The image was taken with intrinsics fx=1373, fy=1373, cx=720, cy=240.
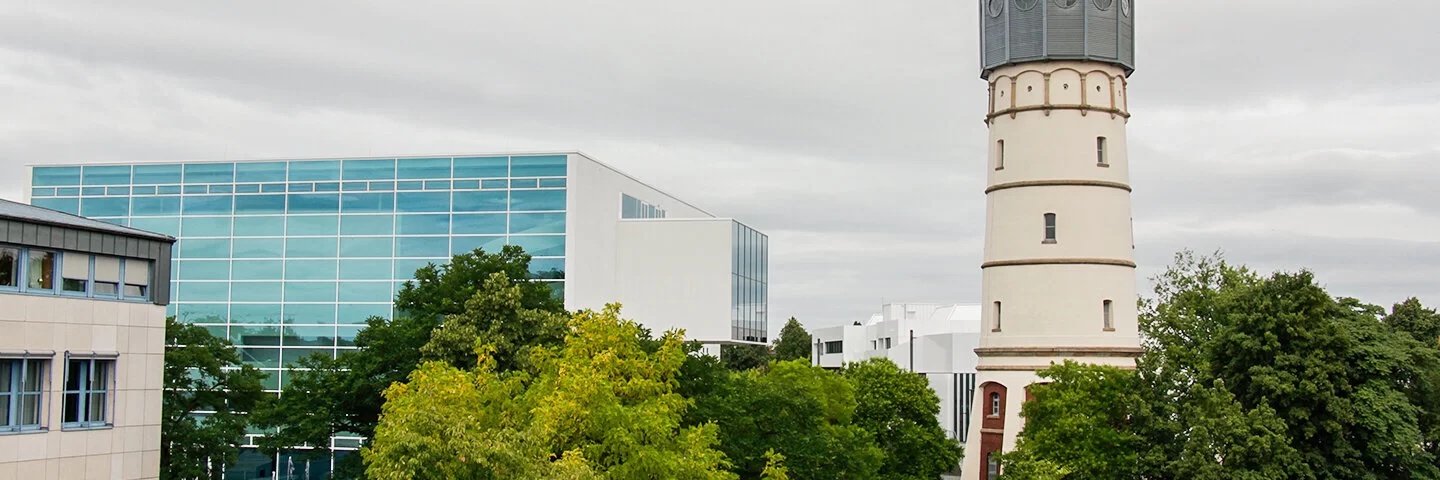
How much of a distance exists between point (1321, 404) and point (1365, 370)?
1.77m

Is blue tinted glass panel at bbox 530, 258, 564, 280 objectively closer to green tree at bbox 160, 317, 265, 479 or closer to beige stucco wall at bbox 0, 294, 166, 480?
green tree at bbox 160, 317, 265, 479

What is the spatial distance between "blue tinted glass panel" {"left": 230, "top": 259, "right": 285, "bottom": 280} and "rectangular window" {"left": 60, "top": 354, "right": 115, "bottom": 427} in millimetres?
32008

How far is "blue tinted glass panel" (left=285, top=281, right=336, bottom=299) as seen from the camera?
64.4 metres

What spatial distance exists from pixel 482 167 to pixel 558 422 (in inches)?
1511

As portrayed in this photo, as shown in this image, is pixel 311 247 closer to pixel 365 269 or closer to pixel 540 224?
pixel 365 269

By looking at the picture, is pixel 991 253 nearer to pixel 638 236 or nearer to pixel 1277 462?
pixel 1277 462

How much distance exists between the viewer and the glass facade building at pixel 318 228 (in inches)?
2496

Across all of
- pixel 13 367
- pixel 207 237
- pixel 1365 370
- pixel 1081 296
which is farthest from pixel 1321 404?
pixel 207 237

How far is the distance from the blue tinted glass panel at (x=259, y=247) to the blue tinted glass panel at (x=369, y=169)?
181 inches

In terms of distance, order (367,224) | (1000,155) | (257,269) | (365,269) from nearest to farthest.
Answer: (1000,155), (365,269), (367,224), (257,269)

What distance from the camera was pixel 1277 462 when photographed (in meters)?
38.2

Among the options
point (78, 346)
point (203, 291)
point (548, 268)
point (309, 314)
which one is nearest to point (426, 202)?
point (548, 268)

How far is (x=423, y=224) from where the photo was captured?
63.9 metres

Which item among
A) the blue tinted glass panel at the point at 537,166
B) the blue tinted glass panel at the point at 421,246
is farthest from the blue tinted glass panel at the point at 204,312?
the blue tinted glass panel at the point at 537,166
